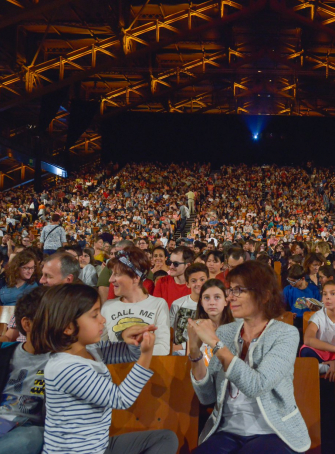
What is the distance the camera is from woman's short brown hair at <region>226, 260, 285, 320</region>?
2371 millimetres

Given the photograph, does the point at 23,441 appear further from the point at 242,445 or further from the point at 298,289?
the point at 298,289

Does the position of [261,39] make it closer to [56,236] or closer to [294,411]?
[56,236]

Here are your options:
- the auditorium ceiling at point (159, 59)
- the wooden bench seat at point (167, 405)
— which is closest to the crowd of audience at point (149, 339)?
the wooden bench seat at point (167, 405)

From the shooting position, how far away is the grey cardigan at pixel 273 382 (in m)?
2.09

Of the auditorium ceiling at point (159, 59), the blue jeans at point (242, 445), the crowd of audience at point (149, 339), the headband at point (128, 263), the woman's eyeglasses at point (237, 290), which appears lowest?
the blue jeans at point (242, 445)

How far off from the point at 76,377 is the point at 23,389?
2.09 feet

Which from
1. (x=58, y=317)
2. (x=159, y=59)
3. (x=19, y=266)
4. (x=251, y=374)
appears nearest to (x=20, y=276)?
(x=19, y=266)

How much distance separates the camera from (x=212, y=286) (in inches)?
135

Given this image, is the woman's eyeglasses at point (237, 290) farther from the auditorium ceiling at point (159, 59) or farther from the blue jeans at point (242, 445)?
the auditorium ceiling at point (159, 59)

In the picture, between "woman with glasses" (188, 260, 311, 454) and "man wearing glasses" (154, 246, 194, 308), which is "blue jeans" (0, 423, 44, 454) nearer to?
"woman with glasses" (188, 260, 311, 454)

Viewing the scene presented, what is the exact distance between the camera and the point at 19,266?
450 centimetres

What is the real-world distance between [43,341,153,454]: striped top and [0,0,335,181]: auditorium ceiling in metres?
17.3

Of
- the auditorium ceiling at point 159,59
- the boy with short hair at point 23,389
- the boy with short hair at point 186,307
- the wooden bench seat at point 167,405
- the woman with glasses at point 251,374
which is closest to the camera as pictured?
the woman with glasses at point 251,374

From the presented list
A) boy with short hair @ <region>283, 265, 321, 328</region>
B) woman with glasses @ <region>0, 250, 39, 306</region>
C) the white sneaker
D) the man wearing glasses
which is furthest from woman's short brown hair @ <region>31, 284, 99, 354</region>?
boy with short hair @ <region>283, 265, 321, 328</region>
